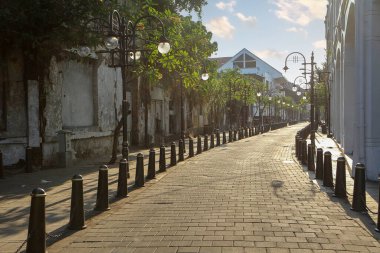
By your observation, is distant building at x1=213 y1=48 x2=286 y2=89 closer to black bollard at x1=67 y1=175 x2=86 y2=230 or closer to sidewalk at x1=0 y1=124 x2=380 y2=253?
sidewalk at x1=0 y1=124 x2=380 y2=253

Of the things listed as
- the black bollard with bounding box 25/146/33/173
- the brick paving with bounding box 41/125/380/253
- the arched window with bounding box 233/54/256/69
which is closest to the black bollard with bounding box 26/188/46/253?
the brick paving with bounding box 41/125/380/253

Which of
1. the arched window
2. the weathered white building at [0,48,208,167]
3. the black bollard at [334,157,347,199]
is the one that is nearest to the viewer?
the black bollard at [334,157,347,199]

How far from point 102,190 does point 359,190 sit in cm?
439

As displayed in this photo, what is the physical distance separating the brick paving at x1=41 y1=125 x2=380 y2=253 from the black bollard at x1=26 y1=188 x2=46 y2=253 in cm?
36

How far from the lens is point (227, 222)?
6598 mm

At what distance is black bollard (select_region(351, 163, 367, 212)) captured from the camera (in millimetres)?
7113

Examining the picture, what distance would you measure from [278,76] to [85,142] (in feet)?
283

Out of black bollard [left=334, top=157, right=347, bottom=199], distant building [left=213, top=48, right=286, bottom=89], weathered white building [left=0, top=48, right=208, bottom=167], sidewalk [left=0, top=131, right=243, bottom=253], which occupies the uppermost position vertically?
distant building [left=213, top=48, right=286, bottom=89]

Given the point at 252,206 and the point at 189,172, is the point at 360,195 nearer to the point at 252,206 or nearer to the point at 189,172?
the point at 252,206

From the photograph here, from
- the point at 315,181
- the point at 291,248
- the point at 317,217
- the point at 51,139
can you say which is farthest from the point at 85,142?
the point at 291,248

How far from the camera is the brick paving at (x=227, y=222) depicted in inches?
214

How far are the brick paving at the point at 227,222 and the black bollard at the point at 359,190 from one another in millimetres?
195

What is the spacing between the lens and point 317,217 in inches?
274

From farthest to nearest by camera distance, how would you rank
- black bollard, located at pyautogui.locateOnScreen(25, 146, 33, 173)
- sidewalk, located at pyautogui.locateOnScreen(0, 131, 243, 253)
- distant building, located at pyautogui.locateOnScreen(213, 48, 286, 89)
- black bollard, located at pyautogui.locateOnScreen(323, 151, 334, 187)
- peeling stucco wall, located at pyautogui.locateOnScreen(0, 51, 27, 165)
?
distant building, located at pyautogui.locateOnScreen(213, 48, 286, 89) < peeling stucco wall, located at pyautogui.locateOnScreen(0, 51, 27, 165) < black bollard, located at pyautogui.locateOnScreen(25, 146, 33, 173) < black bollard, located at pyautogui.locateOnScreen(323, 151, 334, 187) < sidewalk, located at pyautogui.locateOnScreen(0, 131, 243, 253)
